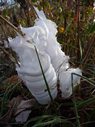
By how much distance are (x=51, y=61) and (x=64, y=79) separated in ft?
0.36

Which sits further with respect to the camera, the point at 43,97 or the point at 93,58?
the point at 93,58

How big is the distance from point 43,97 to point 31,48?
219 millimetres

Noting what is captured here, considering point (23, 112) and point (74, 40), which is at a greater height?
point (23, 112)

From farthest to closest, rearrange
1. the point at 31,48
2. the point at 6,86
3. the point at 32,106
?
the point at 6,86 → the point at 32,106 → the point at 31,48

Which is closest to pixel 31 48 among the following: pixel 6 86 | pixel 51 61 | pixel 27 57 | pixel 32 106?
pixel 27 57

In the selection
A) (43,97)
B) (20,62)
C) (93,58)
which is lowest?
(93,58)

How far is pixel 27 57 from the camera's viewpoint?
161cm

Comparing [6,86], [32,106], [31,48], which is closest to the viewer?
[31,48]

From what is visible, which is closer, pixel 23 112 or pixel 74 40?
pixel 23 112

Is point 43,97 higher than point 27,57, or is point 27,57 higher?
point 27,57

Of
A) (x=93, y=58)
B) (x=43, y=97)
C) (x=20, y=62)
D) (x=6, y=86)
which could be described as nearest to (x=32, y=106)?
(x=43, y=97)

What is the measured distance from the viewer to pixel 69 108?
1696 millimetres

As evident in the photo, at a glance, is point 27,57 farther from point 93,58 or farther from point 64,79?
point 93,58

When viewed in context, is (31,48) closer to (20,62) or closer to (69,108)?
(20,62)
